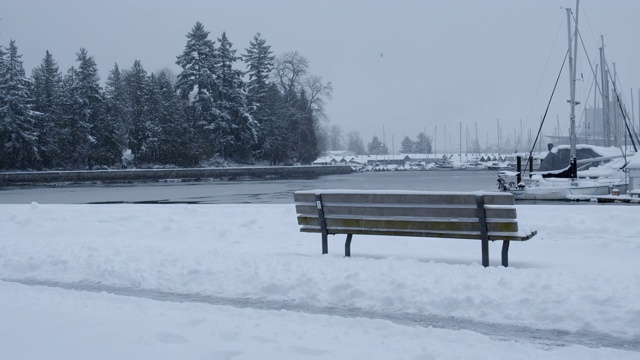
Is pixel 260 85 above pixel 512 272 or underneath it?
above

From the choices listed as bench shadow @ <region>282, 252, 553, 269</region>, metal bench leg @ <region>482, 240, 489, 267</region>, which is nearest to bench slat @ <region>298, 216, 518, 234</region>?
metal bench leg @ <region>482, 240, 489, 267</region>

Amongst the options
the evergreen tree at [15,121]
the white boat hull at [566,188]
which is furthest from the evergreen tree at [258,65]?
the white boat hull at [566,188]

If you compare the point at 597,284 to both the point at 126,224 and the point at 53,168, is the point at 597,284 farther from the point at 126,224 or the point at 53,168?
the point at 53,168

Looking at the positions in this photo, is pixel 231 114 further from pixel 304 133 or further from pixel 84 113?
pixel 84 113

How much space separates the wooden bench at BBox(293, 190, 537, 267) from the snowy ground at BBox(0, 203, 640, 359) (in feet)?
1.19

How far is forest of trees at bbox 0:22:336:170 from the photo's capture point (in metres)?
67.0

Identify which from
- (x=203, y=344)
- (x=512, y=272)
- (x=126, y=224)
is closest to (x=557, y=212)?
(x=512, y=272)

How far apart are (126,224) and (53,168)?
61243 mm

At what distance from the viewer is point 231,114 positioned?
78125 mm

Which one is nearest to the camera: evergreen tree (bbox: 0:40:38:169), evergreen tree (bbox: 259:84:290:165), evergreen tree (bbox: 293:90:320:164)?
evergreen tree (bbox: 0:40:38:169)

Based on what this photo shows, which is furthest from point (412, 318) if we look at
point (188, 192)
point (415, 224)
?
point (188, 192)

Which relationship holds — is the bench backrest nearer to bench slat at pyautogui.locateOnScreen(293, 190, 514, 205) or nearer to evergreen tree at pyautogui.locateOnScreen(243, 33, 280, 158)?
bench slat at pyautogui.locateOnScreen(293, 190, 514, 205)

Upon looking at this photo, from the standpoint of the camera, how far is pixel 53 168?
228ft

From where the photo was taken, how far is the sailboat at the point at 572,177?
31.7 metres
